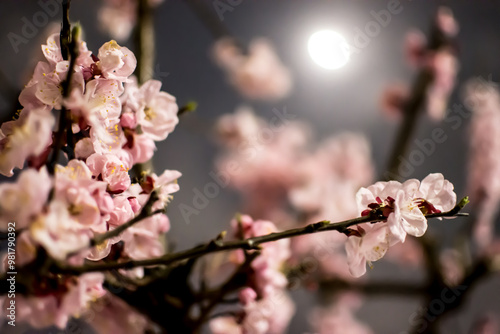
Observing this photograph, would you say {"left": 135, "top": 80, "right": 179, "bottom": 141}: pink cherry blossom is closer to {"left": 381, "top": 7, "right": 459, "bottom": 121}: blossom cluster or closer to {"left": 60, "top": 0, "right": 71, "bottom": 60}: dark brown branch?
{"left": 60, "top": 0, "right": 71, "bottom": 60}: dark brown branch

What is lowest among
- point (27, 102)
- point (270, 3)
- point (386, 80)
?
point (27, 102)

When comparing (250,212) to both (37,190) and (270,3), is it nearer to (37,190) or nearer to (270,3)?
(270,3)

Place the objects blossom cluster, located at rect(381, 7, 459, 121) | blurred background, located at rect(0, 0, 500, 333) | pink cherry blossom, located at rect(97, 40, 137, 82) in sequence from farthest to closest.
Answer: blossom cluster, located at rect(381, 7, 459, 121), blurred background, located at rect(0, 0, 500, 333), pink cherry blossom, located at rect(97, 40, 137, 82)

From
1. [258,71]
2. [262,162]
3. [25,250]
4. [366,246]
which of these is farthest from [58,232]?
[258,71]

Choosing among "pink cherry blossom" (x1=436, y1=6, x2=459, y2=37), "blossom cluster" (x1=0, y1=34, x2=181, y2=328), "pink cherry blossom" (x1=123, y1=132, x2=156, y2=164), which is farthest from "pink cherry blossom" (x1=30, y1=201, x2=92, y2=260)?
"pink cherry blossom" (x1=436, y1=6, x2=459, y2=37)

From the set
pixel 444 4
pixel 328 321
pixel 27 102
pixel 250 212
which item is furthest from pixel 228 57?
pixel 27 102

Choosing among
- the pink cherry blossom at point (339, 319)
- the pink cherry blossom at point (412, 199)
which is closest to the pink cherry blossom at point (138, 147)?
the pink cherry blossom at point (412, 199)

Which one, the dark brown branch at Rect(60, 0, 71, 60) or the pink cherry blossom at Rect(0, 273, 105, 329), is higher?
the dark brown branch at Rect(60, 0, 71, 60)
